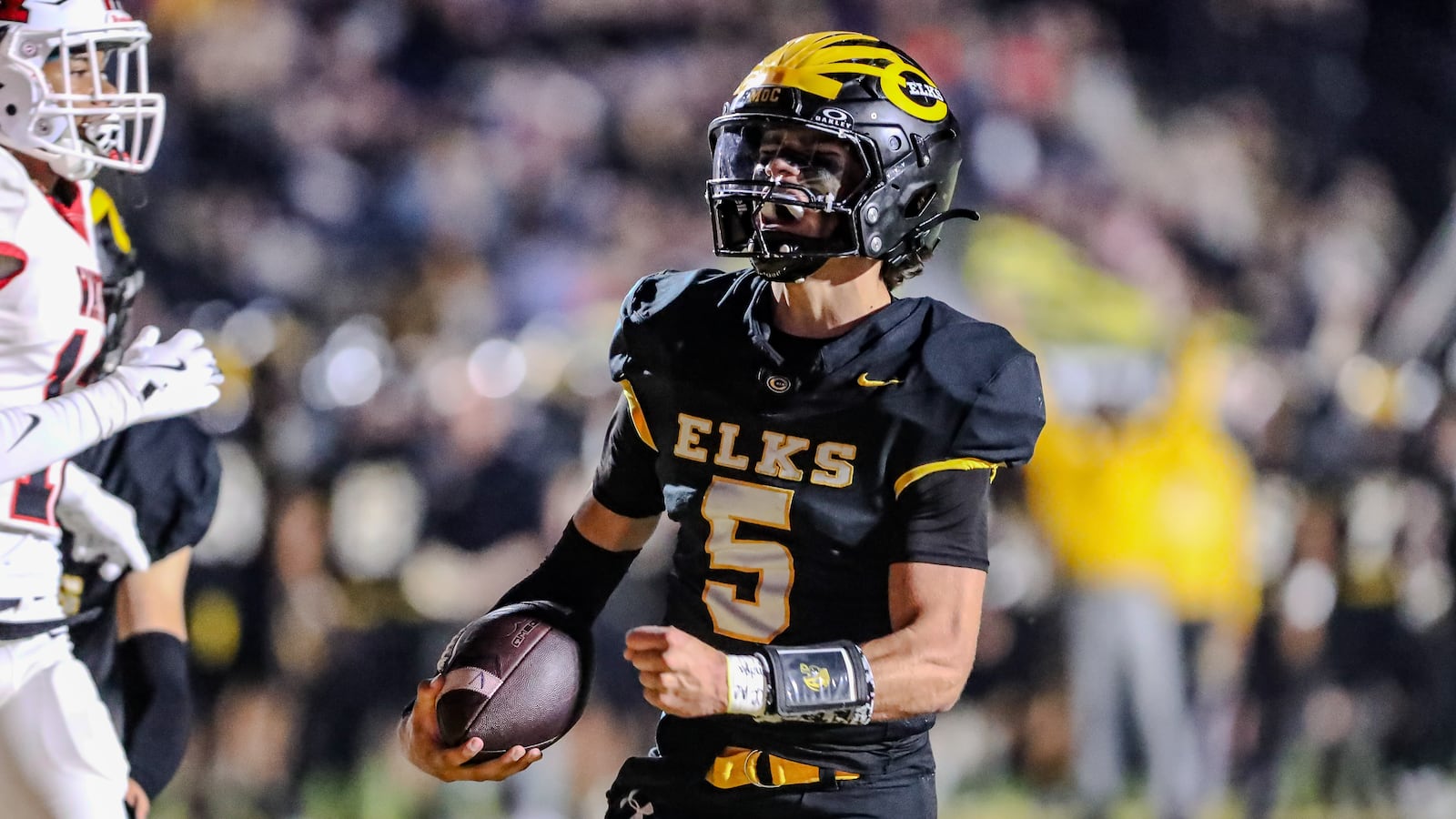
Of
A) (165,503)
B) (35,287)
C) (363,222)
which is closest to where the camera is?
(35,287)

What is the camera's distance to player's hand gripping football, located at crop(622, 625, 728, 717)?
1626 millimetres

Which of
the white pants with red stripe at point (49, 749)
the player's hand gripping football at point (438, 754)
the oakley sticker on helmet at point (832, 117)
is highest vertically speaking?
the oakley sticker on helmet at point (832, 117)

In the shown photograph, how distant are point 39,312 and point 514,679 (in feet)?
3.34

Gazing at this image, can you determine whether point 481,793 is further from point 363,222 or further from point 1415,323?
point 1415,323

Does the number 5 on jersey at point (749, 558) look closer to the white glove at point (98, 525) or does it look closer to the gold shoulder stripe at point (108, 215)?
the white glove at point (98, 525)

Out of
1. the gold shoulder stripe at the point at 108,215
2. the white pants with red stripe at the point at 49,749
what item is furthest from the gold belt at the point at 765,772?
the gold shoulder stripe at the point at 108,215

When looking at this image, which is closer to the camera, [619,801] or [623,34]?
[619,801]

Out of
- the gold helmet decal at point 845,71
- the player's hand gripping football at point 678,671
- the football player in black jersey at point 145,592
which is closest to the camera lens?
the player's hand gripping football at point 678,671

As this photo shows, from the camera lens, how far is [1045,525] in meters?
4.88

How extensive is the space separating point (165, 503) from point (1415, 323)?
13.9 ft

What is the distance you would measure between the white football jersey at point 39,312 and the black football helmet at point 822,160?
1061 millimetres

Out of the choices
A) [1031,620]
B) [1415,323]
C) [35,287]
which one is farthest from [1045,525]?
[35,287]

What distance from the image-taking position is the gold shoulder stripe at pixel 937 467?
1.85 metres

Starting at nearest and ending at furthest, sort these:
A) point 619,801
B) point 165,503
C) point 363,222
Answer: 1. point 619,801
2. point 165,503
3. point 363,222
